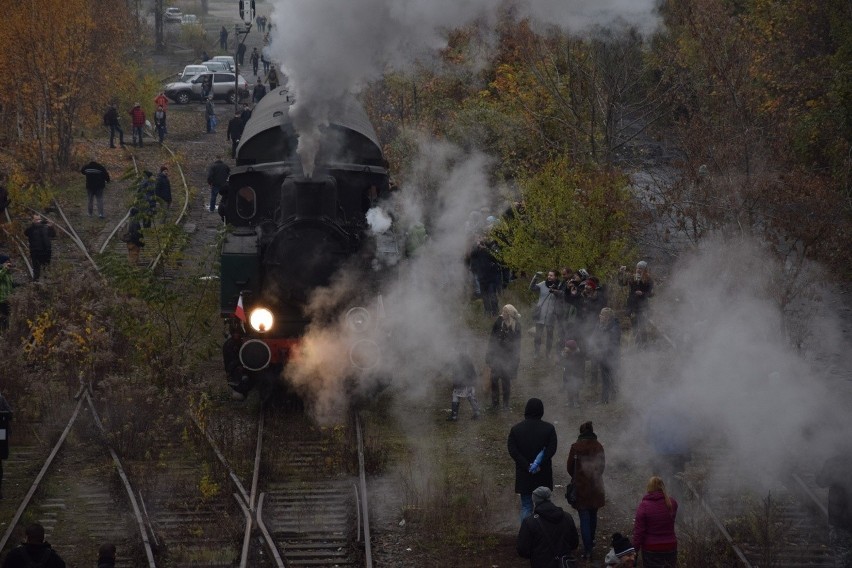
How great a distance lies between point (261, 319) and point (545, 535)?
17.3 feet

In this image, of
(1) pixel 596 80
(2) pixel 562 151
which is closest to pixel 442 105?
(2) pixel 562 151

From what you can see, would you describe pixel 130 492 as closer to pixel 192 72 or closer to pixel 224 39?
pixel 192 72

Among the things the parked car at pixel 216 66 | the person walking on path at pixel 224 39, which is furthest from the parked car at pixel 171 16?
the parked car at pixel 216 66

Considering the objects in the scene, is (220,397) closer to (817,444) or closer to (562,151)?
(817,444)

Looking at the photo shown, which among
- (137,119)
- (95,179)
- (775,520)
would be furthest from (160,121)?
(775,520)

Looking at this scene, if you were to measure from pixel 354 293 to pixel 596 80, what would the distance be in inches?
329

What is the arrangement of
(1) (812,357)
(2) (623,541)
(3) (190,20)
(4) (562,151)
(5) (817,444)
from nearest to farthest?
(2) (623,541) < (5) (817,444) < (1) (812,357) < (4) (562,151) < (3) (190,20)

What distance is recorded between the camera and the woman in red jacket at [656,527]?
9.08 m

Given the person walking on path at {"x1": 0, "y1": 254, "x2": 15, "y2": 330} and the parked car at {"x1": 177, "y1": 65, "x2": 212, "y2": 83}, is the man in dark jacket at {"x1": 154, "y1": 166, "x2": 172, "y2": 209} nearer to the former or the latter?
the person walking on path at {"x1": 0, "y1": 254, "x2": 15, "y2": 330}

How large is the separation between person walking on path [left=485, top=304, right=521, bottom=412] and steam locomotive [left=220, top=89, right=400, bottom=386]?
1590 mm

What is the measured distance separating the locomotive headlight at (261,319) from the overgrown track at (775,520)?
15.5 feet

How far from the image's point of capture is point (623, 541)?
8398 millimetres

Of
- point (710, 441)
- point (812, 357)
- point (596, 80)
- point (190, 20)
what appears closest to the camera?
point (710, 441)

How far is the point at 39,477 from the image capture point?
11703mm
